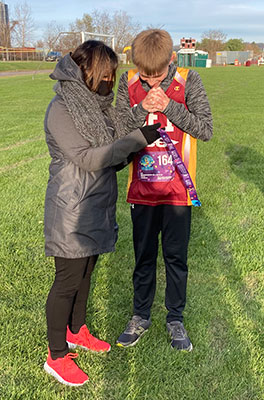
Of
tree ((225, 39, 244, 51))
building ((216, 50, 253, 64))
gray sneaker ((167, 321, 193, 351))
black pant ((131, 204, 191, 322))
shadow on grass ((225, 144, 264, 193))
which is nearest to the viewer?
black pant ((131, 204, 191, 322))

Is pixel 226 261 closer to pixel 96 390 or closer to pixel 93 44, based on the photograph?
pixel 96 390

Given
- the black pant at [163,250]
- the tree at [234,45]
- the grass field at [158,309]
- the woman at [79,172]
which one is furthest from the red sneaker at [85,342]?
the tree at [234,45]

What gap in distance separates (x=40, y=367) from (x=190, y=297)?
4.28 feet

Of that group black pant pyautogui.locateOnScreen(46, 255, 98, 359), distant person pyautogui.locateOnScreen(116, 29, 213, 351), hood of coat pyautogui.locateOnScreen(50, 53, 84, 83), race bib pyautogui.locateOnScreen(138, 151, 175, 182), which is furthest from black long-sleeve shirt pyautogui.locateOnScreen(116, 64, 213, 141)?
black pant pyautogui.locateOnScreen(46, 255, 98, 359)

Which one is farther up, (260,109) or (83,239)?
(83,239)

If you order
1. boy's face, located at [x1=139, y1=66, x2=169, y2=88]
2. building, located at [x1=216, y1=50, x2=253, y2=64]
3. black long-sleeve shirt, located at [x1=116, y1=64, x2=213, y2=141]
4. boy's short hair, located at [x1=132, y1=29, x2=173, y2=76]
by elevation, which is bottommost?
building, located at [x1=216, y1=50, x2=253, y2=64]

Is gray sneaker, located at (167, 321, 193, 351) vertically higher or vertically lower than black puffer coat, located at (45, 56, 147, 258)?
lower

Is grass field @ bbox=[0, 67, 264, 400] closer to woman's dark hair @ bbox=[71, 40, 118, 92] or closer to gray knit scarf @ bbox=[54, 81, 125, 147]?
gray knit scarf @ bbox=[54, 81, 125, 147]

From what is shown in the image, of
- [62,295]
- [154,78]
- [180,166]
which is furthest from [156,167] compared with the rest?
[62,295]

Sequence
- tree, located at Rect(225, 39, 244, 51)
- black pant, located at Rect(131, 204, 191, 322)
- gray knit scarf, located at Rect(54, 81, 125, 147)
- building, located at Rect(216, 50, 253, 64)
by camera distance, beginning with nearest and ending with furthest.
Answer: gray knit scarf, located at Rect(54, 81, 125, 147), black pant, located at Rect(131, 204, 191, 322), building, located at Rect(216, 50, 253, 64), tree, located at Rect(225, 39, 244, 51)

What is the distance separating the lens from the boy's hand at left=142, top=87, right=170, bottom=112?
2160 mm

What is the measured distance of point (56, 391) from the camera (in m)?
2.31

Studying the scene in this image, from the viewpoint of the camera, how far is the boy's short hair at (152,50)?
2088 mm

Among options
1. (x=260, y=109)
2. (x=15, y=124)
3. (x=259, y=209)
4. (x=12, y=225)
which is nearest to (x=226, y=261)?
(x=259, y=209)
